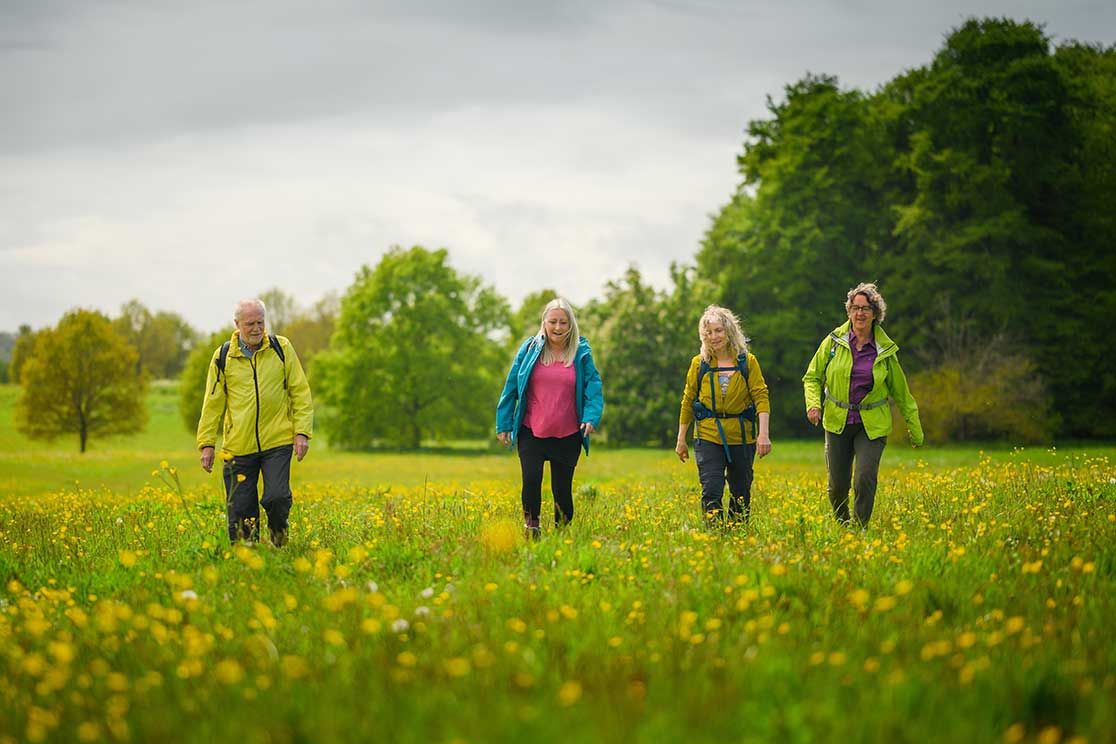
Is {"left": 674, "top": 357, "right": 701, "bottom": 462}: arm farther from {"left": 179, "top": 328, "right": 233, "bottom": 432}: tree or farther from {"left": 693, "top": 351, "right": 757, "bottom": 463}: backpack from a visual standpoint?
{"left": 179, "top": 328, "right": 233, "bottom": 432}: tree

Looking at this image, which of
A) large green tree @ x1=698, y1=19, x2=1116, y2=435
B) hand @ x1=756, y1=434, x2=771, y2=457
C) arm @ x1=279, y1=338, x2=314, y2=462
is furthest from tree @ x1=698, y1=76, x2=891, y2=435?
arm @ x1=279, y1=338, x2=314, y2=462

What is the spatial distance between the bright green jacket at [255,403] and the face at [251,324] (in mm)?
100

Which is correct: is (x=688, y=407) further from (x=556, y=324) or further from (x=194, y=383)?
(x=194, y=383)

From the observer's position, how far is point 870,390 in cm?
744

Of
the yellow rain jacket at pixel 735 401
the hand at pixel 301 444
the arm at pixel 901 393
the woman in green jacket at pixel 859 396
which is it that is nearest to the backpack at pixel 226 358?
the hand at pixel 301 444

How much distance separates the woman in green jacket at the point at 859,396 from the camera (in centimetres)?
743

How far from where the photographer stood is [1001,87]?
30.3 m

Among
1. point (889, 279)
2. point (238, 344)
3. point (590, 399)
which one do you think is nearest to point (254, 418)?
point (238, 344)

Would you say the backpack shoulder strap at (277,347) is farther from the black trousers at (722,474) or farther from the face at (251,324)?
the black trousers at (722,474)

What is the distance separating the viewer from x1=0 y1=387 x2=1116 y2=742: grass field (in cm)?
303

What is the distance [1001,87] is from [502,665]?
3327cm

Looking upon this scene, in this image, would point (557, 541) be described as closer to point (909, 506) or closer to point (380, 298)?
point (909, 506)

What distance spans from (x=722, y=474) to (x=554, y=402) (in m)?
1.63

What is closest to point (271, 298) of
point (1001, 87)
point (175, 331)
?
point (175, 331)
